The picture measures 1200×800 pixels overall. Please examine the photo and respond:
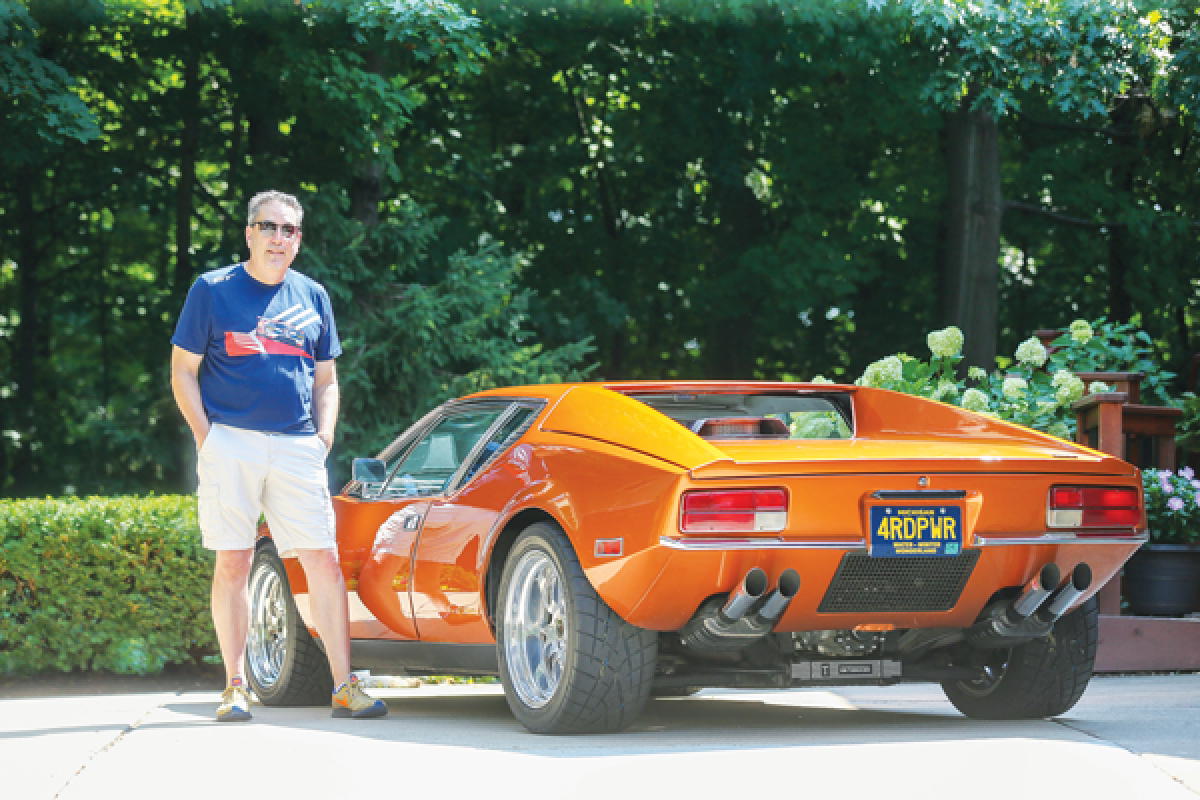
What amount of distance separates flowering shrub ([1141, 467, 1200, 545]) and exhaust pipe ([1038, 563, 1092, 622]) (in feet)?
11.7

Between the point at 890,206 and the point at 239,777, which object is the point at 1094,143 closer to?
the point at 890,206

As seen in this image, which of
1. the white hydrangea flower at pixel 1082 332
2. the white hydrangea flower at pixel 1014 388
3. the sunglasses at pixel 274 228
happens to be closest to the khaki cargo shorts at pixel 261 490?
the sunglasses at pixel 274 228

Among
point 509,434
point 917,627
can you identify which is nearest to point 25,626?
point 509,434

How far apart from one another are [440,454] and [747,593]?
2.14 m

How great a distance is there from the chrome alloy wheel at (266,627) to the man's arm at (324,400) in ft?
3.64

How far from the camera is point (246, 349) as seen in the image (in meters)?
5.99

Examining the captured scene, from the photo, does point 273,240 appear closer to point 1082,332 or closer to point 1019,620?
point 1019,620

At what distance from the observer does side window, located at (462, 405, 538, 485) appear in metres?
5.98

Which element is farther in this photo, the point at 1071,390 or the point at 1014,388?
the point at 1014,388

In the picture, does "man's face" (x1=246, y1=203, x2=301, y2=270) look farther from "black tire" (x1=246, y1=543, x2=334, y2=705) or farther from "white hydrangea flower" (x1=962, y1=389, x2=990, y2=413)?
"white hydrangea flower" (x1=962, y1=389, x2=990, y2=413)

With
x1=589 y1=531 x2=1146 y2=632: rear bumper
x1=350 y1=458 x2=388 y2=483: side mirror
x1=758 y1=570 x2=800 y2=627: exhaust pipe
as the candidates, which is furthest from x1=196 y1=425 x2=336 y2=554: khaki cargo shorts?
x1=758 y1=570 x2=800 y2=627: exhaust pipe

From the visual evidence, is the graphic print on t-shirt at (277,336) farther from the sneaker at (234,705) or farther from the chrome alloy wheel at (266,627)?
the chrome alloy wheel at (266,627)

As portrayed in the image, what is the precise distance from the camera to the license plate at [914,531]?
497 cm

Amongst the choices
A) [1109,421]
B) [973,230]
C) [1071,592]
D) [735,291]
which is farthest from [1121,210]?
[1071,592]
